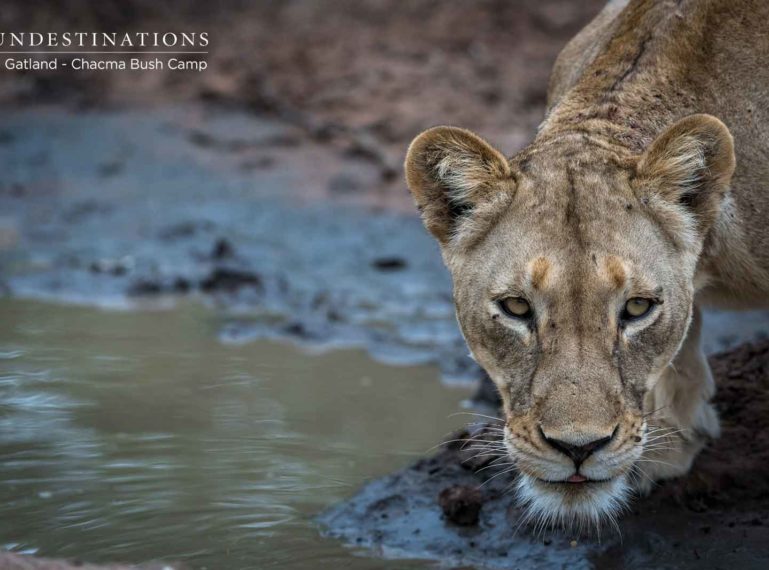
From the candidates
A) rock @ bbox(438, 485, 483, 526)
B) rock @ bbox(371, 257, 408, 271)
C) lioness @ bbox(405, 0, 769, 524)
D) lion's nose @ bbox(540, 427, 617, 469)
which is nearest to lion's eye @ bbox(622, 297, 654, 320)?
lioness @ bbox(405, 0, 769, 524)

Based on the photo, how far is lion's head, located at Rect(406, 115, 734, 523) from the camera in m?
4.54

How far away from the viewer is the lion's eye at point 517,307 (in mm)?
4746

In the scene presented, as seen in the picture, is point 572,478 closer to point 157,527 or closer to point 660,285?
point 660,285

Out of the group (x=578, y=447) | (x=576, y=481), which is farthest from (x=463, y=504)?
(x=578, y=447)

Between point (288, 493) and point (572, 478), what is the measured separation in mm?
2189

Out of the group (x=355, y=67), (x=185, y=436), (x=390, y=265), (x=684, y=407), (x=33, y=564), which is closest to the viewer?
(x=33, y=564)

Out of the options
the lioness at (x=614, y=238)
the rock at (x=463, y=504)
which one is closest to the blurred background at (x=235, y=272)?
the rock at (x=463, y=504)

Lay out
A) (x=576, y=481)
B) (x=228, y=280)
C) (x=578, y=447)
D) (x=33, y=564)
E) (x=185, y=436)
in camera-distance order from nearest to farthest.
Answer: (x=33, y=564), (x=578, y=447), (x=576, y=481), (x=185, y=436), (x=228, y=280)

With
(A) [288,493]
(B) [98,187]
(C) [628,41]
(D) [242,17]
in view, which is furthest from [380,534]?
(D) [242,17]

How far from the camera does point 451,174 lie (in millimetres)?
5164

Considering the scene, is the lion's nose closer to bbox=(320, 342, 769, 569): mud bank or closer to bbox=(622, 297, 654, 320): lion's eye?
bbox=(622, 297, 654, 320): lion's eye

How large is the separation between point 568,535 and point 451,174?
1.63m

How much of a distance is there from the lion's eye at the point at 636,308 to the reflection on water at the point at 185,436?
5.13 ft

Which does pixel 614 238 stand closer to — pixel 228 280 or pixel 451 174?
pixel 451 174
